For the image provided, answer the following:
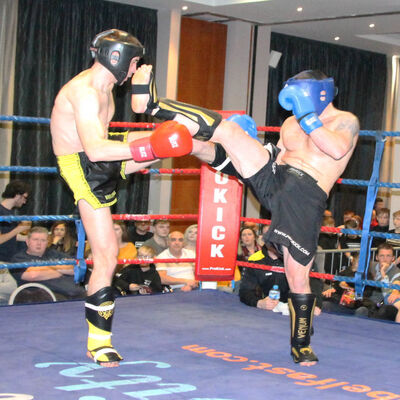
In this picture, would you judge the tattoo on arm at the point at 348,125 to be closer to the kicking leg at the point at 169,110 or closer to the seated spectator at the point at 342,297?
the kicking leg at the point at 169,110

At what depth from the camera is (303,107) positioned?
2785mm

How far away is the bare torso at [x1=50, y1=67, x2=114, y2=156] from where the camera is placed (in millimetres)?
2639

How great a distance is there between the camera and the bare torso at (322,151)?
282 cm

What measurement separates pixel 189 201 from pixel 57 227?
116 inches

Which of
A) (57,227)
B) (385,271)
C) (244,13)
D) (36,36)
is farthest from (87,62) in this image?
(385,271)

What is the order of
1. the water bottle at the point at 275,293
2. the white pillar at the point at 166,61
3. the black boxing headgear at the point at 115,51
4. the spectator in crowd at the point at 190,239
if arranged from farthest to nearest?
1. the white pillar at the point at 166,61
2. the spectator in crowd at the point at 190,239
3. the water bottle at the point at 275,293
4. the black boxing headgear at the point at 115,51

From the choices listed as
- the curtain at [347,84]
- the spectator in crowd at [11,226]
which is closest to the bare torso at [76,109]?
the spectator in crowd at [11,226]

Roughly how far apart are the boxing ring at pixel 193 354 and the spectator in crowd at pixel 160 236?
1.32 m

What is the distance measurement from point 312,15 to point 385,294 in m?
4.28

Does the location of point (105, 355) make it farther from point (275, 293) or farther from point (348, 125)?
point (275, 293)

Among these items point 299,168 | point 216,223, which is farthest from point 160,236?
point 299,168

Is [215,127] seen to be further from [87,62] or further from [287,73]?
[287,73]

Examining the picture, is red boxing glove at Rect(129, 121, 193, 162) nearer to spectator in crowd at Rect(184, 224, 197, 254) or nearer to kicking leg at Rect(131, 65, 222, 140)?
kicking leg at Rect(131, 65, 222, 140)

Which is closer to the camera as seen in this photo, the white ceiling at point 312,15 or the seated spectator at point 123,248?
the seated spectator at point 123,248
